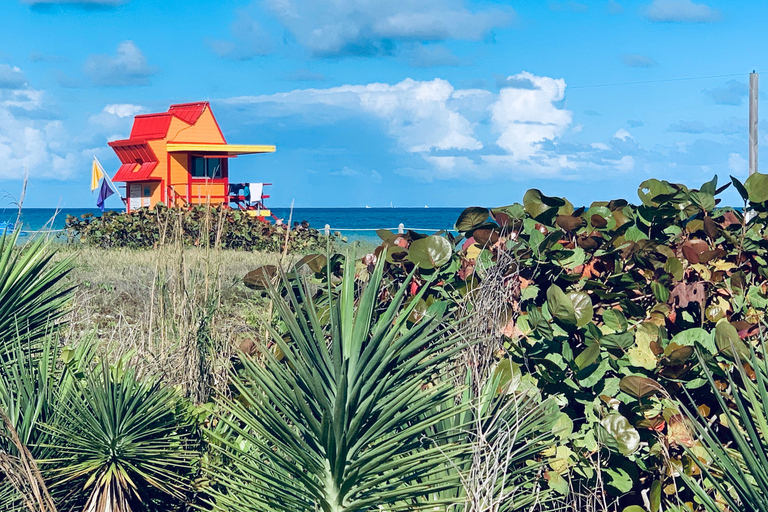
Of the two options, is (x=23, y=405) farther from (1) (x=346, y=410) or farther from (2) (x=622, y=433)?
(2) (x=622, y=433)

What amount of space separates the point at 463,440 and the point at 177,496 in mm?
1170

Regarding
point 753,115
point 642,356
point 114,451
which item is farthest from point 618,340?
point 753,115

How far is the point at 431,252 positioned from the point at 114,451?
137 cm

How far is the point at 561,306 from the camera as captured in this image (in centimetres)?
267

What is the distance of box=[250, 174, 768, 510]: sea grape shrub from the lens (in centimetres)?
266

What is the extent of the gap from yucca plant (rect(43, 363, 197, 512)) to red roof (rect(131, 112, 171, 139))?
2499 cm

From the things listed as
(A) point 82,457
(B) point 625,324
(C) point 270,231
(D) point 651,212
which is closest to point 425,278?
(B) point 625,324

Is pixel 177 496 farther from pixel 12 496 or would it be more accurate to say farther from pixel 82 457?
pixel 12 496

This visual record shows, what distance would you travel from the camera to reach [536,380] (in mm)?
2775

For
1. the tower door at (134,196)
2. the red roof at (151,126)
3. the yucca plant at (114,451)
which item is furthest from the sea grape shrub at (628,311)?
the tower door at (134,196)

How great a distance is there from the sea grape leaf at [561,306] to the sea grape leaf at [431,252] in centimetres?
44

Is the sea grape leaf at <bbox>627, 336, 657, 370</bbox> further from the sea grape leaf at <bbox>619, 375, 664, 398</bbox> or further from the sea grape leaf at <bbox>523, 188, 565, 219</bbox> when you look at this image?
the sea grape leaf at <bbox>523, 188, 565, 219</bbox>

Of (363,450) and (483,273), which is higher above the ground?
(483,273)

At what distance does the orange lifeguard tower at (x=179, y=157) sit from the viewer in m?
25.9
